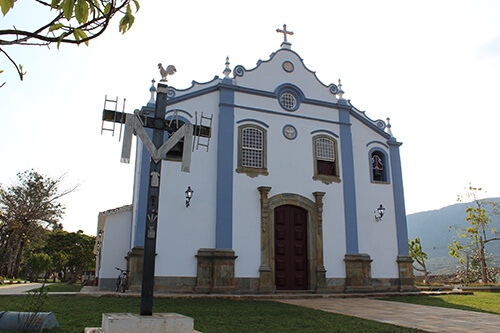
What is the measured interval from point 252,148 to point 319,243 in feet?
12.5

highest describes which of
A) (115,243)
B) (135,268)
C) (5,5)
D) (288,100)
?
(288,100)

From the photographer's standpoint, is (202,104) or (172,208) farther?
(202,104)

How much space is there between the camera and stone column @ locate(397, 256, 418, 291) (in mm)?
14109

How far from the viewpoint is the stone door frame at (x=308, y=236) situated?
1244cm

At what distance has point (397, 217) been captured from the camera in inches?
585

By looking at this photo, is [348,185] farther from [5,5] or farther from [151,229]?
[5,5]

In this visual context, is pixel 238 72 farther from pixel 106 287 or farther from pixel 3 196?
pixel 3 196

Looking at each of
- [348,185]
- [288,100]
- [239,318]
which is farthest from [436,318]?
[288,100]

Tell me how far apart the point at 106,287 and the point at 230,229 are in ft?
14.7

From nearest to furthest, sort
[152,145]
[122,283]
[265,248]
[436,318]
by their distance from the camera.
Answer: [152,145]
[436,318]
[122,283]
[265,248]

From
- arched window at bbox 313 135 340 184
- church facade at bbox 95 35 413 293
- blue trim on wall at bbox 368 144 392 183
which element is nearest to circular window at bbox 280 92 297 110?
church facade at bbox 95 35 413 293

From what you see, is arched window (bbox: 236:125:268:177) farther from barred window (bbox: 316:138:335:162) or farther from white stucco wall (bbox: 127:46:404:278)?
barred window (bbox: 316:138:335:162)

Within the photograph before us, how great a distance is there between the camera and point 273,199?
13.1 meters

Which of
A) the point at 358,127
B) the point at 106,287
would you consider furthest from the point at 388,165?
the point at 106,287
